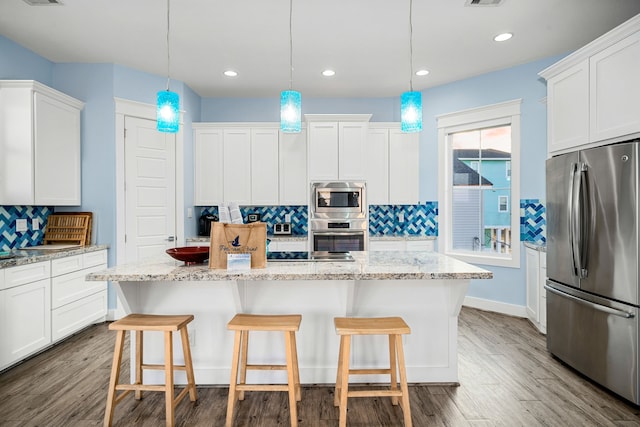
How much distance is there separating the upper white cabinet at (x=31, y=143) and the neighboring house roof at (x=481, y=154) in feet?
15.0

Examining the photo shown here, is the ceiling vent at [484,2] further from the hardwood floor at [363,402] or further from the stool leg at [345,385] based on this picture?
the hardwood floor at [363,402]

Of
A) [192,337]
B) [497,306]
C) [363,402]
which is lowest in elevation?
[363,402]

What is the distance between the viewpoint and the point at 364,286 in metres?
2.44

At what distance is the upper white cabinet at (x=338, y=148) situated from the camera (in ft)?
15.1

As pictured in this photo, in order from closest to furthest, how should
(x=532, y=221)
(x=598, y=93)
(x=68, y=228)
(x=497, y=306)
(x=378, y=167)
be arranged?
(x=598, y=93), (x=68, y=228), (x=532, y=221), (x=497, y=306), (x=378, y=167)

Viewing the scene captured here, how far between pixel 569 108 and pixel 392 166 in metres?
2.21

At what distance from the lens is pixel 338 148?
181 inches

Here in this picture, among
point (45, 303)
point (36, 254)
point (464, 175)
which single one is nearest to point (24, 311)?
point (45, 303)

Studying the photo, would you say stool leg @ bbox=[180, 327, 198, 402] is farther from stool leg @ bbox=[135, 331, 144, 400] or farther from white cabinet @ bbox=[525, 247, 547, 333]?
white cabinet @ bbox=[525, 247, 547, 333]

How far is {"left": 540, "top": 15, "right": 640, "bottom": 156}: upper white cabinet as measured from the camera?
240cm

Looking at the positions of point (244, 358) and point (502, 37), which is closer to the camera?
point (244, 358)

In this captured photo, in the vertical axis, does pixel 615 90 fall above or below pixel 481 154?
above

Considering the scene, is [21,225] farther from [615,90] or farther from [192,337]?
[615,90]

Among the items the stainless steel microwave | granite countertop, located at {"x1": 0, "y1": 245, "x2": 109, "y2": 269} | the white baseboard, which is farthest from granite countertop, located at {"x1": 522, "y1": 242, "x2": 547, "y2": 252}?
granite countertop, located at {"x1": 0, "y1": 245, "x2": 109, "y2": 269}
